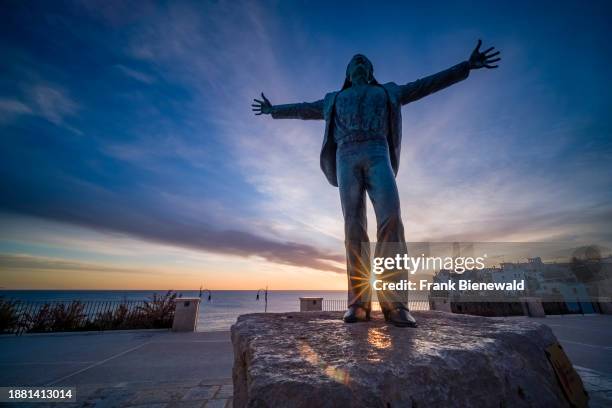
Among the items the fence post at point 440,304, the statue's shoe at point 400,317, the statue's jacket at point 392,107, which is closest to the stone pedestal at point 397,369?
the statue's shoe at point 400,317

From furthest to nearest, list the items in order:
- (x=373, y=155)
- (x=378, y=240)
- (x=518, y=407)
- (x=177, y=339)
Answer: (x=177, y=339), (x=373, y=155), (x=378, y=240), (x=518, y=407)

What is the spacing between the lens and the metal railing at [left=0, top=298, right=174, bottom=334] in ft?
30.4

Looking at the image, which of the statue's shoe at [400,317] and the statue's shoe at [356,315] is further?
the statue's shoe at [356,315]

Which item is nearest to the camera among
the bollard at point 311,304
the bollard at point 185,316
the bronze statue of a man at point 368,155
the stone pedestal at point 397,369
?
the stone pedestal at point 397,369

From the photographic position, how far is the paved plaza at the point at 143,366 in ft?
11.2

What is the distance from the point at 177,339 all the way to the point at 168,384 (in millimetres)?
4566

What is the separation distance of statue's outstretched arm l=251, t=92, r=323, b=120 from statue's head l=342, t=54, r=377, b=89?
1.63ft

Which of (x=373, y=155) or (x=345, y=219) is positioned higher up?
(x=373, y=155)

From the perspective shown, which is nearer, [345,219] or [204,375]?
[345,219]

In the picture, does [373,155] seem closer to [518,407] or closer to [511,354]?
[511,354]

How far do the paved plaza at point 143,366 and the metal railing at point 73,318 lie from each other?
1.37 m

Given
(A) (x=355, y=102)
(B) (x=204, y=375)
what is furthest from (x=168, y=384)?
(A) (x=355, y=102)

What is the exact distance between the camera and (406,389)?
119 cm

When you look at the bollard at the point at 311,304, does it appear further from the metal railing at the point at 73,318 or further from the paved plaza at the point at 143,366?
the metal railing at the point at 73,318
